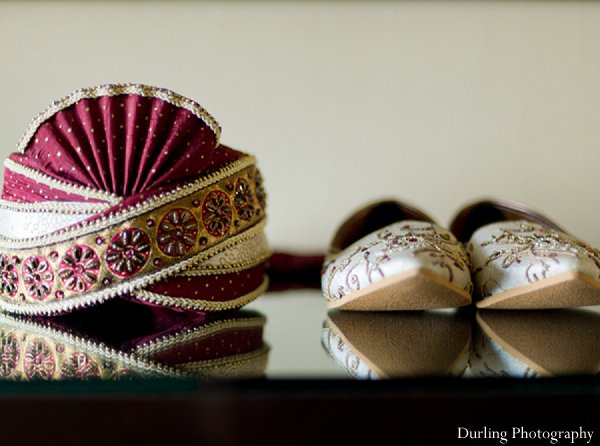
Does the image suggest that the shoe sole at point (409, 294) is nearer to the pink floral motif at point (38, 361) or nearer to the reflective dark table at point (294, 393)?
the reflective dark table at point (294, 393)

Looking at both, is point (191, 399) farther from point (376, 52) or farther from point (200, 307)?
point (376, 52)

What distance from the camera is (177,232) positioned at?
0.47m

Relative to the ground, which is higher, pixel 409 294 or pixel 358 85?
pixel 358 85

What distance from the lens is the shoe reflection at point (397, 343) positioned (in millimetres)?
360

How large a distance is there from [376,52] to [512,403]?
2.25 ft

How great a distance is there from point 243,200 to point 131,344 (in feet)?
0.52

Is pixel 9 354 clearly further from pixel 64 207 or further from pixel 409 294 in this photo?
pixel 409 294

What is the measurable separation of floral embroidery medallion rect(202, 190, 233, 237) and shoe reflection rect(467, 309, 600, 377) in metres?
0.21

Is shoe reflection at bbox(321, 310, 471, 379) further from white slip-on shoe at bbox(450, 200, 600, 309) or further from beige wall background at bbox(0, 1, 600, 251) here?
beige wall background at bbox(0, 1, 600, 251)

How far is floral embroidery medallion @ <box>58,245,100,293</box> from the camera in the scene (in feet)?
1.49

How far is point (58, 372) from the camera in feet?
1.16

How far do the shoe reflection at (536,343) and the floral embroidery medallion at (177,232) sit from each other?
23 centimetres

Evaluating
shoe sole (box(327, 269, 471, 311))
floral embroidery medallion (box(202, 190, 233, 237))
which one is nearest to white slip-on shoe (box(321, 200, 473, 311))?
shoe sole (box(327, 269, 471, 311))

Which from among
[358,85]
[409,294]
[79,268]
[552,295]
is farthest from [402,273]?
[358,85]
